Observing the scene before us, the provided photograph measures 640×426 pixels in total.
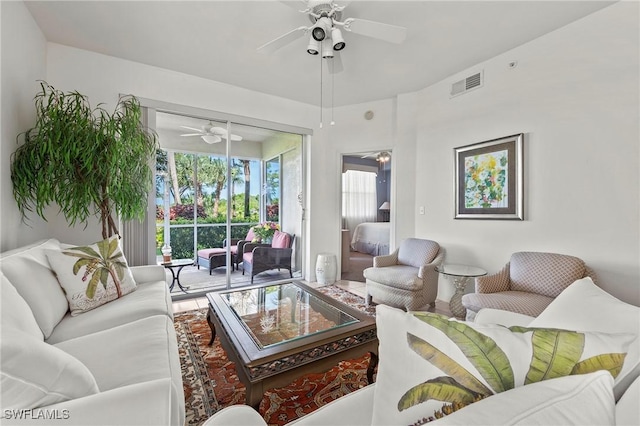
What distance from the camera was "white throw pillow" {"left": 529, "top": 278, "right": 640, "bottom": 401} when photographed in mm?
611

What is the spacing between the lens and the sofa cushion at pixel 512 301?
2010 mm

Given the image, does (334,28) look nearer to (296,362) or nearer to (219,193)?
(296,362)

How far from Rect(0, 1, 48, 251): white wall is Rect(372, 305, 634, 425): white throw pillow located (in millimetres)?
2785

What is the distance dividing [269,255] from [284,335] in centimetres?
254

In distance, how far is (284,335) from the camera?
5.48 feet

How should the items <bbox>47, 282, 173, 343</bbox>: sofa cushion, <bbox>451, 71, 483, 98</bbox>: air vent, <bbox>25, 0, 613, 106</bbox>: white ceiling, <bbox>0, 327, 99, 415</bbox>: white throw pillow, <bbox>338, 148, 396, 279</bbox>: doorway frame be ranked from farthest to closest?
<bbox>338, 148, 396, 279</bbox>: doorway frame → <bbox>451, 71, 483, 98</bbox>: air vent → <bbox>25, 0, 613, 106</bbox>: white ceiling → <bbox>47, 282, 173, 343</bbox>: sofa cushion → <bbox>0, 327, 99, 415</bbox>: white throw pillow

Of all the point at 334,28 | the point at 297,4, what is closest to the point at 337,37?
the point at 334,28

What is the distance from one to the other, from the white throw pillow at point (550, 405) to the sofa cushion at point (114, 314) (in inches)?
73.7

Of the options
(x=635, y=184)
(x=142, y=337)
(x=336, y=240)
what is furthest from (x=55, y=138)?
(x=635, y=184)

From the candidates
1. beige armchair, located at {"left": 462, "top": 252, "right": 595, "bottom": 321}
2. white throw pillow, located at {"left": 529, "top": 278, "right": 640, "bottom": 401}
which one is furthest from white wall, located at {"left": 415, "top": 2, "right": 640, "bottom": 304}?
white throw pillow, located at {"left": 529, "top": 278, "right": 640, "bottom": 401}

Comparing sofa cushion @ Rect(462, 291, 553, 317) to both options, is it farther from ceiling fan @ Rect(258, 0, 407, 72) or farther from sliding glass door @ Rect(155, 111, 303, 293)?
sliding glass door @ Rect(155, 111, 303, 293)

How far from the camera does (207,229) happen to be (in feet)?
13.0

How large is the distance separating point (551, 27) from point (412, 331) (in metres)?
3.32

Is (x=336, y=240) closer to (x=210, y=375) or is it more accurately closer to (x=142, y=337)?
(x=210, y=375)
